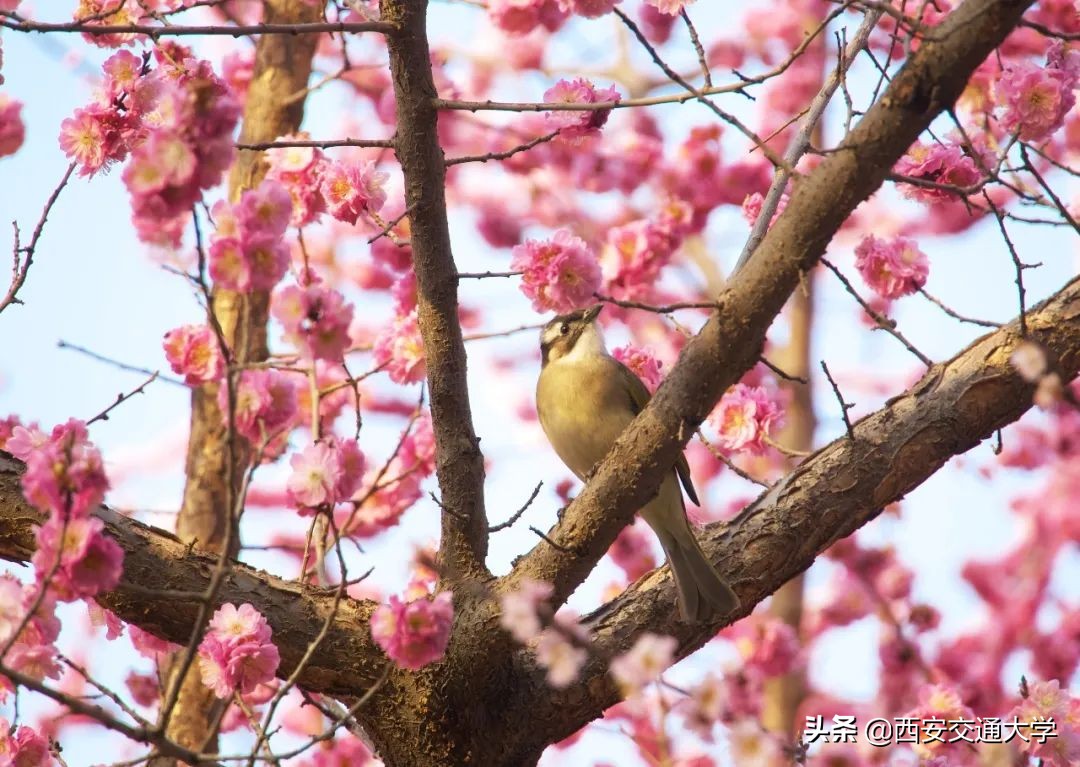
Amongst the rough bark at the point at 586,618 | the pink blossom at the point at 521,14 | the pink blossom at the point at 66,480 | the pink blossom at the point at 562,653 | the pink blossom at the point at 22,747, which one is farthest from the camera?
the pink blossom at the point at 521,14

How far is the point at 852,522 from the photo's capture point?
3.30 meters

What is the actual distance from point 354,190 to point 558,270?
715mm

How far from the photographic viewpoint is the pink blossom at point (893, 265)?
3.68 metres

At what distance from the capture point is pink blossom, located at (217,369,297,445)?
3.19 metres

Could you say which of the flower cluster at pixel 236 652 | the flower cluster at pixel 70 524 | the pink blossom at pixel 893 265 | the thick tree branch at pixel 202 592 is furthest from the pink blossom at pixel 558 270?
the flower cluster at pixel 70 524

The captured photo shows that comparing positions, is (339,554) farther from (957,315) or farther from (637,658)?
(957,315)

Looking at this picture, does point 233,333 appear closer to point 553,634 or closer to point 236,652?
point 236,652

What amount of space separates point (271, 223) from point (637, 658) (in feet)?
3.63

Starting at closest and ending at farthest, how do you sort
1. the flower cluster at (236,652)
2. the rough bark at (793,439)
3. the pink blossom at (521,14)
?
1. the flower cluster at (236,652)
2. the pink blossom at (521,14)
3. the rough bark at (793,439)

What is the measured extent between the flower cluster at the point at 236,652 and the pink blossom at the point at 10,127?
2057mm

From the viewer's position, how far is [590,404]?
4.32 metres

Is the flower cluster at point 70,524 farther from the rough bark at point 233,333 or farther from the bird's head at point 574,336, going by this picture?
the bird's head at point 574,336

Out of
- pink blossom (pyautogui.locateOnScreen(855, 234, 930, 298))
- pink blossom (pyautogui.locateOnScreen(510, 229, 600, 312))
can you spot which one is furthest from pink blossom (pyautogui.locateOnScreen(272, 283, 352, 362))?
pink blossom (pyautogui.locateOnScreen(855, 234, 930, 298))

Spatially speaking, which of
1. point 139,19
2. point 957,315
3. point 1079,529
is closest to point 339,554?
point 957,315
